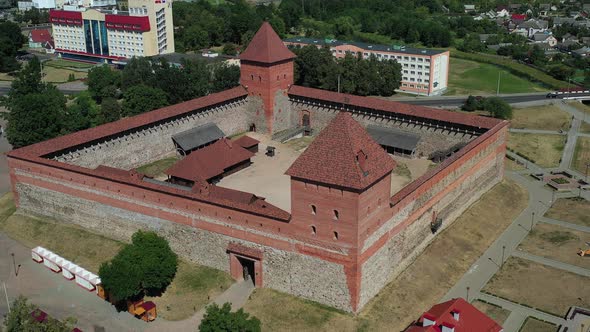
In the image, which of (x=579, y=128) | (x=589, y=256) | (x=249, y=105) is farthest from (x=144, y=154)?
(x=579, y=128)

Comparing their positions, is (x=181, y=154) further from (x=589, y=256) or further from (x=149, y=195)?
(x=589, y=256)

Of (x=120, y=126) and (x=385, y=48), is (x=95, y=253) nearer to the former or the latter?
(x=120, y=126)

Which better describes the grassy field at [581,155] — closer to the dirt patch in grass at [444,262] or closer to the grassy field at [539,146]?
the grassy field at [539,146]

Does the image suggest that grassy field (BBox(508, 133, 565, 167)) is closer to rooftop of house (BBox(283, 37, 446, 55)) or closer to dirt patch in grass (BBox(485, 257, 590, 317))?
dirt patch in grass (BBox(485, 257, 590, 317))

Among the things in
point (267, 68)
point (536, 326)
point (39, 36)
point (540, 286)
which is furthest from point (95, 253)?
point (39, 36)

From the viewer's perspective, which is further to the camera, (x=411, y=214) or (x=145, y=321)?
(x=411, y=214)

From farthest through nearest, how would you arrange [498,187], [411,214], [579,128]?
[579,128], [498,187], [411,214]
